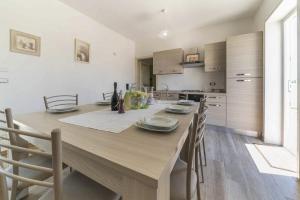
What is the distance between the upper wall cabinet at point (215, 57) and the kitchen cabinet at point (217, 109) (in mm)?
706

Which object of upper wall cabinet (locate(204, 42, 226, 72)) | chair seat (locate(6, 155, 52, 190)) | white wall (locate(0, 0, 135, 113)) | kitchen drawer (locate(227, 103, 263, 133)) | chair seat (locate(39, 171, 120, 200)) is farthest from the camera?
upper wall cabinet (locate(204, 42, 226, 72))

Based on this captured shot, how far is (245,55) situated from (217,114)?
1360mm

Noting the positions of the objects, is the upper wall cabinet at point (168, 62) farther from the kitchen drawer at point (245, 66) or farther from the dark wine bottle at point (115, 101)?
the dark wine bottle at point (115, 101)

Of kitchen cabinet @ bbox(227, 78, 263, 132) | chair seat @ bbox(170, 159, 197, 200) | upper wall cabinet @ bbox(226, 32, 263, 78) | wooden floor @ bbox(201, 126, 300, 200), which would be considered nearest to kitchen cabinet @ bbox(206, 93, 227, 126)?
kitchen cabinet @ bbox(227, 78, 263, 132)

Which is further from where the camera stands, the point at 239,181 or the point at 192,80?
the point at 192,80

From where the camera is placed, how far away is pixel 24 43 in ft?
7.55

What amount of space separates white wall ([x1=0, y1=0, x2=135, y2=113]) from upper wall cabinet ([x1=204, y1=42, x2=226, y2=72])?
2.65 m

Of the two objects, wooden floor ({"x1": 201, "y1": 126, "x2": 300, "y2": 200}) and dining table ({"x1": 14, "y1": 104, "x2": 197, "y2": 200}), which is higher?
dining table ({"x1": 14, "y1": 104, "x2": 197, "y2": 200})

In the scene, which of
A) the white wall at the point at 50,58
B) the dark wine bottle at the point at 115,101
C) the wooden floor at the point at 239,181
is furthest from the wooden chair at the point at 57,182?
the white wall at the point at 50,58

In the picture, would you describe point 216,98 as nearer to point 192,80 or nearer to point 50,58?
point 192,80

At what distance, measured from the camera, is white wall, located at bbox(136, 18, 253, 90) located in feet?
12.1

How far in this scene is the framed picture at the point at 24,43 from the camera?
7.14ft

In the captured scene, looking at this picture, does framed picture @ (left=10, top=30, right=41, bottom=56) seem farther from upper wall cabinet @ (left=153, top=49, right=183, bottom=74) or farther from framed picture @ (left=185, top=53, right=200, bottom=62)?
framed picture @ (left=185, top=53, right=200, bottom=62)

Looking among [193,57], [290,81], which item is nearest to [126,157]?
[290,81]
